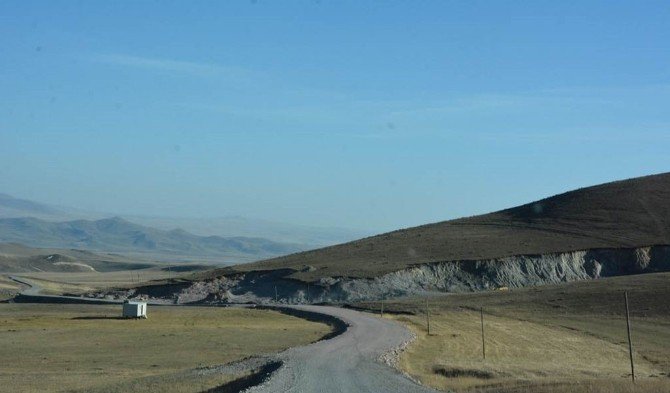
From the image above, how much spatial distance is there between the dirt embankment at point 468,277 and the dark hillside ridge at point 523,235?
141cm

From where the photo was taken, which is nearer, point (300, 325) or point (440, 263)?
point (300, 325)

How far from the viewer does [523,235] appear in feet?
379

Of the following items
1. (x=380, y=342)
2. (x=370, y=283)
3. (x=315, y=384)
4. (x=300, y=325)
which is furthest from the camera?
(x=370, y=283)

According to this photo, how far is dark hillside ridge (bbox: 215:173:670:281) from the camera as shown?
343 ft

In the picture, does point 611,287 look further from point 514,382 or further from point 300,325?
point 514,382

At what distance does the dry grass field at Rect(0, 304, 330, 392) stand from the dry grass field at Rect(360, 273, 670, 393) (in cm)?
855

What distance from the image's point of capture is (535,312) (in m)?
72.7

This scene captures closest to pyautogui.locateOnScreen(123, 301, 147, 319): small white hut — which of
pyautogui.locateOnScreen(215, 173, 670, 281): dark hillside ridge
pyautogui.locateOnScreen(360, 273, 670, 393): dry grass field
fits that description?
pyautogui.locateOnScreen(360, 273, 670, 393): dry grass field

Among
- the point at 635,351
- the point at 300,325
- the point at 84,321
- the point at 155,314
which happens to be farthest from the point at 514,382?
the point at 155,314

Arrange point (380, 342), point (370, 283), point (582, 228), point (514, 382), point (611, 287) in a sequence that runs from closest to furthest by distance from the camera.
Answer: point (514, 382), point (380, 342), point (611, 287), point (370, 283), point (582, 228)

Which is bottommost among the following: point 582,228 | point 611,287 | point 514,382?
point 514,382

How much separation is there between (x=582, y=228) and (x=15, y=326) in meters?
70.6

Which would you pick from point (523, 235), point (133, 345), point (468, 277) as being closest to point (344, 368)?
point (133, 345)

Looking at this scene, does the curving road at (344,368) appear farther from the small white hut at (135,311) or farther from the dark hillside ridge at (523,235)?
the dark hillside ridge at (523,235)
